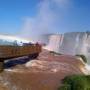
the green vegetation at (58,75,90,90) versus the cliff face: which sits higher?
the cliff face

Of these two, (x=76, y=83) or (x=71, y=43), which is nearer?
(x=76, y=83)

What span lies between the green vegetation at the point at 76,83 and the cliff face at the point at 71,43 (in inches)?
A: 2413

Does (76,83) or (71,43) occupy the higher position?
(71,43)

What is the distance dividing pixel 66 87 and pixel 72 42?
7292cm

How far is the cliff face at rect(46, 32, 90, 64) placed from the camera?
8975 centimetres

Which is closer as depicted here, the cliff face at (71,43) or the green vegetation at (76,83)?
the green vegetation at (76,83)

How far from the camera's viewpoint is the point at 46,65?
118ft

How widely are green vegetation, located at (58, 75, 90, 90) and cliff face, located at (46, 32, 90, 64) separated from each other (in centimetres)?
6129

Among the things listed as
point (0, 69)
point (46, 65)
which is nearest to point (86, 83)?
point (0, 69)

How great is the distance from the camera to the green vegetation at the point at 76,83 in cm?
2373

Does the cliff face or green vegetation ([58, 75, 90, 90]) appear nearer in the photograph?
green vegetation ([58, 75, 90, 90])

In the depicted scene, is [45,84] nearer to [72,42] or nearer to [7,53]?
[7,53]

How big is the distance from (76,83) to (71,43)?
7215 cm

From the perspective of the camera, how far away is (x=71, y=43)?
9600cm
